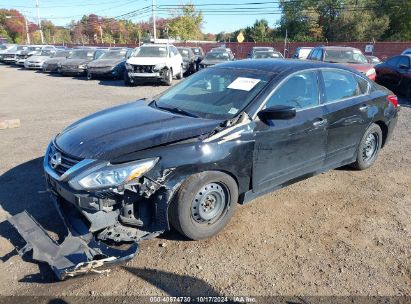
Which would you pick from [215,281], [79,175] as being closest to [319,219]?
[215,281]

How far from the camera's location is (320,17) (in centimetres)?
5938

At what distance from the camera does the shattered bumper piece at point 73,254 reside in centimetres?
264

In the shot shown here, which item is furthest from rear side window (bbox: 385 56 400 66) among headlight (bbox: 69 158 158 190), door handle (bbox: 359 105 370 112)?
headlight (bbox: 69 158 158 190)

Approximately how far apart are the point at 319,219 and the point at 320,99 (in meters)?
1.42

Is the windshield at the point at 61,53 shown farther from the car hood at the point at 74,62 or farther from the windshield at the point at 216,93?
the windshield at the point at 216,93

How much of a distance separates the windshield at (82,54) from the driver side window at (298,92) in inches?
685

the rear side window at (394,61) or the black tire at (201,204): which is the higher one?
the rear side window at (394,61)

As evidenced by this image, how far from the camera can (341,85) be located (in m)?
4.61

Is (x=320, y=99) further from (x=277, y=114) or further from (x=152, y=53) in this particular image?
(x=152, y=53)

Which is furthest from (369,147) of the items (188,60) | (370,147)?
(188,60)

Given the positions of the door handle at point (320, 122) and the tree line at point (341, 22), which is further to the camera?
the tree line at point (341, 22)

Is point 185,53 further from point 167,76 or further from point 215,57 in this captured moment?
point 167,76

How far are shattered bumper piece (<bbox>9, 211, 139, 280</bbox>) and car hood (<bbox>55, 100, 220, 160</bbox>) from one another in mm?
725

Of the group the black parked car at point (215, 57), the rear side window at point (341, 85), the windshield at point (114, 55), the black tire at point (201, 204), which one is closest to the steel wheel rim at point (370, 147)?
the rear side window at point (341, 85)
